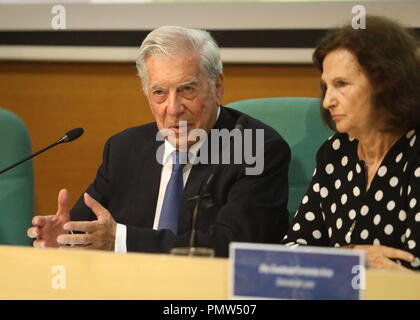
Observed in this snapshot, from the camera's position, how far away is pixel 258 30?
3.45 m

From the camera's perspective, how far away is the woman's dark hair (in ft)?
7.39

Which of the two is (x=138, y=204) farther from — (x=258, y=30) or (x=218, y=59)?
(x=258, y=30)

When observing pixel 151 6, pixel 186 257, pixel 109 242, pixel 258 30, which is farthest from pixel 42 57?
pixel 186 257

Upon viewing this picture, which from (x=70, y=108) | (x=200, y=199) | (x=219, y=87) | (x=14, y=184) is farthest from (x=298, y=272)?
(x=70, y=108)

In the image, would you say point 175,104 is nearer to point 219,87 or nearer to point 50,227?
point 219,87

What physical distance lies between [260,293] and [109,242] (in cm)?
96

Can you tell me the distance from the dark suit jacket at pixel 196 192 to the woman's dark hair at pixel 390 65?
0.41 metres

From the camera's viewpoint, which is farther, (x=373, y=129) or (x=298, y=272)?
(x=373, y=129)

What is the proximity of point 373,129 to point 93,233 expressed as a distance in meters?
0.85

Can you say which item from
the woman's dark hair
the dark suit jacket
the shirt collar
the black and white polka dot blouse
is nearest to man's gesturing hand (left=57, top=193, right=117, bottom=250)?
the dark suit jacket

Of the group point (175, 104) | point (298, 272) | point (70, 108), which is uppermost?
point (70, 108)

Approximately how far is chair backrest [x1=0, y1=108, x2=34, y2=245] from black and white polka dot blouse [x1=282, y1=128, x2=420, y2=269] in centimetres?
104

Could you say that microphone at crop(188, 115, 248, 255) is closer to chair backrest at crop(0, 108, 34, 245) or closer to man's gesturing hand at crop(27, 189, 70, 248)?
man's gesturing hand at crop(27, 189, 70, 248)

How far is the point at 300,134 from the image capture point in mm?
2699
